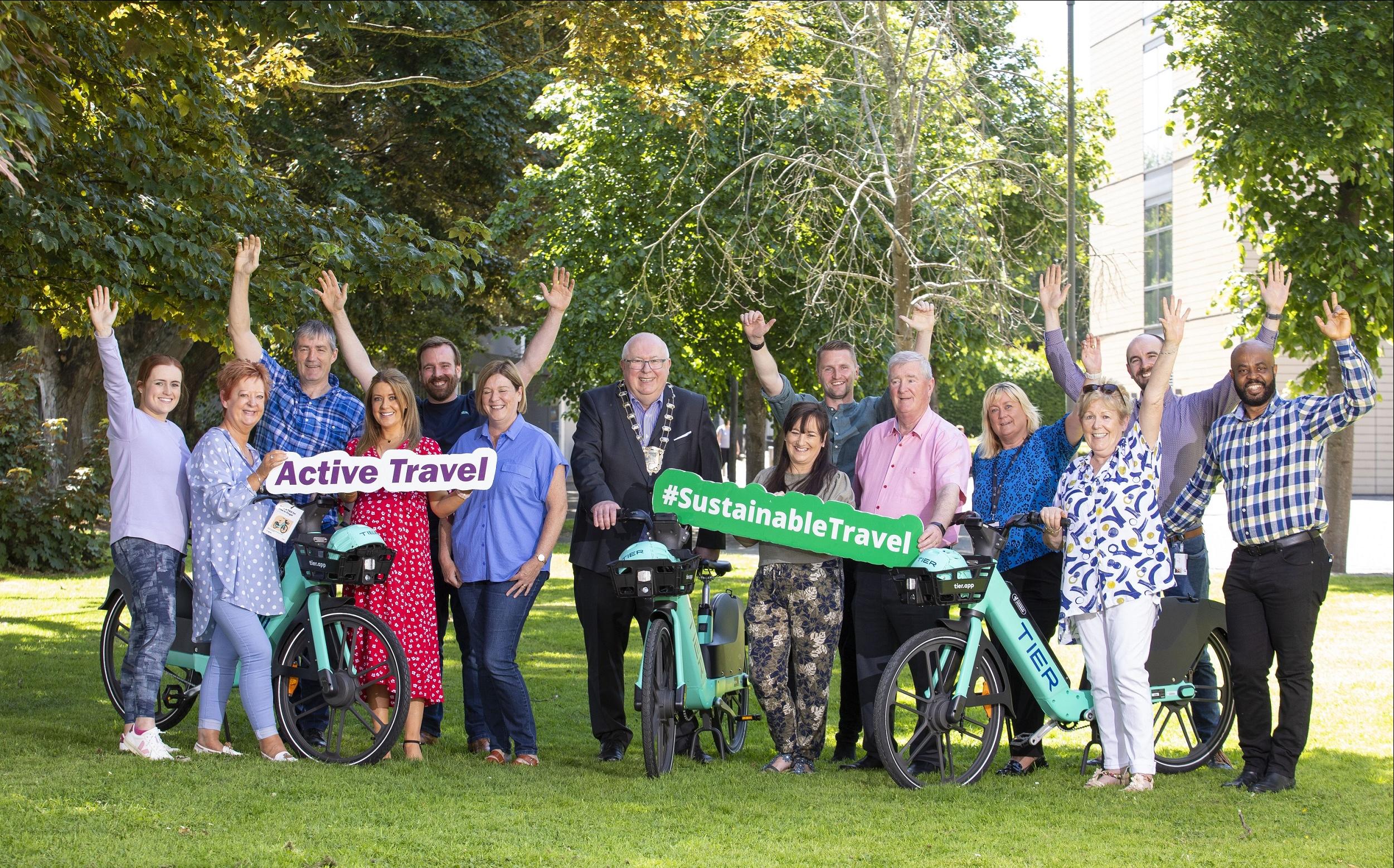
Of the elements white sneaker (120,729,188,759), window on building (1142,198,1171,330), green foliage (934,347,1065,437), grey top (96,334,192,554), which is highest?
window on building (1142,198,1171,330)

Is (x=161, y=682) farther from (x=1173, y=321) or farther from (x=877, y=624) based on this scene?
(x=1173, y=321)

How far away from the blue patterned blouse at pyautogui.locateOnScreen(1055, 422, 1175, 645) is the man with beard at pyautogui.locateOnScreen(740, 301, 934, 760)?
3.57 ft

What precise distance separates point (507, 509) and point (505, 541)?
159 mm

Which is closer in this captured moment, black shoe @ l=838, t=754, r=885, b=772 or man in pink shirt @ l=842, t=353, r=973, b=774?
man in pink shirt @ l=842, t=353, r=973, b=774

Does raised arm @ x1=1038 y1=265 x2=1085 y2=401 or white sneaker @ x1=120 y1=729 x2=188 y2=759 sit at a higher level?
raised arm @ x1=1038 y1=265 x2=1085 y2=401

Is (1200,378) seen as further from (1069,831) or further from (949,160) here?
(1069,831)

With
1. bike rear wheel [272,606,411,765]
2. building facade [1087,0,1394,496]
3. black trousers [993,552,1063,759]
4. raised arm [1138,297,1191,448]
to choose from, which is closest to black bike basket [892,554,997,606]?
black trousers [993,552,1063,759]

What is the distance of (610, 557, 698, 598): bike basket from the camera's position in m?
6.33

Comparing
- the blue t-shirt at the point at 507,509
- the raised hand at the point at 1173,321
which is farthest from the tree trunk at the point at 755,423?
the raised hand at the point at 1173,321

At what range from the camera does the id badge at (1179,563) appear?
685 cm

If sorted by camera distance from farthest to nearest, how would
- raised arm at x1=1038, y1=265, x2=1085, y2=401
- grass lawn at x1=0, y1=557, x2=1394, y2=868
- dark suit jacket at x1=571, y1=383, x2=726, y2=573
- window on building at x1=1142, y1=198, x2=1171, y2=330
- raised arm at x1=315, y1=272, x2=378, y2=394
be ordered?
window on building at x1=1142, y1=198, x2=1171, y2=330 < raised arm at x1=315, y1=272, x2=378, y2=394 < raised arm at x1=1038, y1=265, x2=1085, y2=401 < dark suit jacket at x1=571, y1=383, x2=726, y2=573 < grass lawn at x1=0, y1=557, x2=1394, y2=868

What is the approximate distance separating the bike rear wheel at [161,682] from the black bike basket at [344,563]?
102 centimetres

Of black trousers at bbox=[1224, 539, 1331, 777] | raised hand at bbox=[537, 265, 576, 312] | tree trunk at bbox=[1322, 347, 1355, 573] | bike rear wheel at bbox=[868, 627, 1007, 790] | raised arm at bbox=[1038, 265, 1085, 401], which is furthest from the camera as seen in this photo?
tree trunk at bbox=[1322, 347, 1355, 573]

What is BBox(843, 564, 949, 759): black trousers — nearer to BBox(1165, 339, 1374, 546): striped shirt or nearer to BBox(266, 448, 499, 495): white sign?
BBox(1165, 339, 1374, 546): striped shirt
